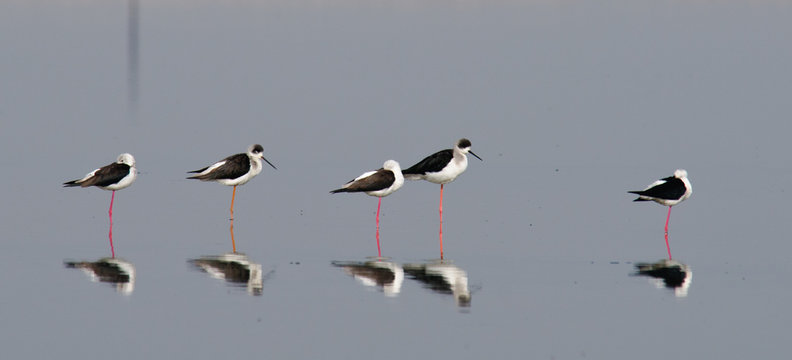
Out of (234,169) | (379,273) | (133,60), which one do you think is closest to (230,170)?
A: (234,169)

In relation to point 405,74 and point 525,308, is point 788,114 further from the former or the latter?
point 525,308

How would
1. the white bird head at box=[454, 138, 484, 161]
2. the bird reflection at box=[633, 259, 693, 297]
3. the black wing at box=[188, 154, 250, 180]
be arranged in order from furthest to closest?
the white bird head at box=[454, 138, 484, 161], the black wing at box=[188, 154, 250, 180], the bird reflection at box=[633, 259, 693, 297]

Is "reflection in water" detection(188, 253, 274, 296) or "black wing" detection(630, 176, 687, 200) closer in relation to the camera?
"reflection in water" detection(188, 253, 274, 296)

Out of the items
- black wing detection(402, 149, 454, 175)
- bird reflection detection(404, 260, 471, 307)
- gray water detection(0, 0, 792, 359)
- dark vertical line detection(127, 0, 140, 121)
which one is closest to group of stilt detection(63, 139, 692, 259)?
black wing detection(402, 149, 454, 175)

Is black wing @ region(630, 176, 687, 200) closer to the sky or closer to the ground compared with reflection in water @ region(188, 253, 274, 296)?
closer to the sky

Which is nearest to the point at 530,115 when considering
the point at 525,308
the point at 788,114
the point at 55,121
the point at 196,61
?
the point at 788,114

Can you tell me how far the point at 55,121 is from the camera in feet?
92.5

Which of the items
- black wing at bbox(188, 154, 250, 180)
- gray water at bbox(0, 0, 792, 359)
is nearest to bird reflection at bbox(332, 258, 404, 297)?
gray water at bbox(0, 0, 792, 359)

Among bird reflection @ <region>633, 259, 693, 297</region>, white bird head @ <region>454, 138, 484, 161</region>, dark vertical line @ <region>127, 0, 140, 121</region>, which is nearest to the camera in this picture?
bird reflection @ <region>633, 259, 693, 297</region>

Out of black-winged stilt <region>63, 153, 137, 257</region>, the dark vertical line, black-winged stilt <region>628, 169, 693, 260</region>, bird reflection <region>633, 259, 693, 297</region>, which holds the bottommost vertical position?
bird reflection <region>633, 259, 693, 297</region>

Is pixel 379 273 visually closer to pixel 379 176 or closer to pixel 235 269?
pixel 235 269

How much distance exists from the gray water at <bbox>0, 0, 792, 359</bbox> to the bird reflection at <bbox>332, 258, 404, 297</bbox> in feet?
0.16

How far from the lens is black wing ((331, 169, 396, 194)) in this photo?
56.9 feet

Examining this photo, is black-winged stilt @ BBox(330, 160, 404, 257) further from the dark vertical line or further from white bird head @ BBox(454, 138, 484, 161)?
the dark vertical line
